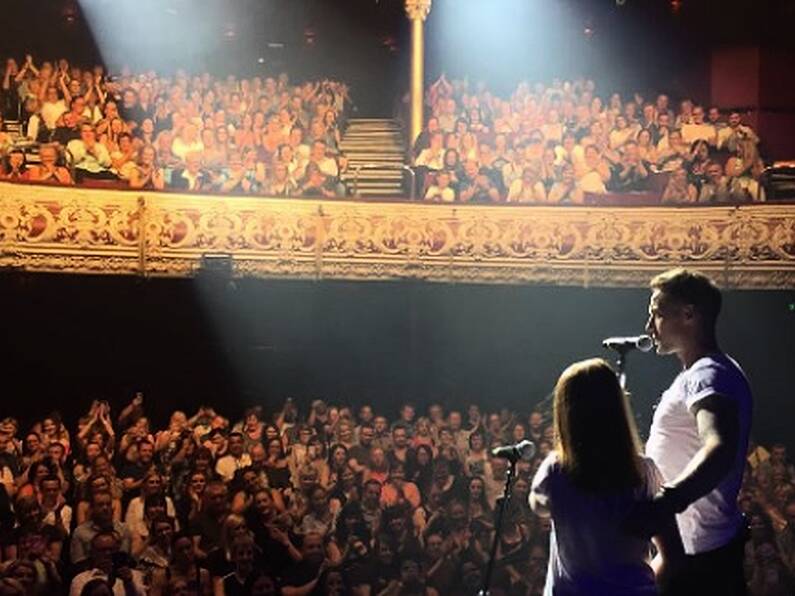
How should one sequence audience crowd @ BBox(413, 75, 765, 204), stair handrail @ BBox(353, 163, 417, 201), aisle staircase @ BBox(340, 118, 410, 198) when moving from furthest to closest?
1. aisle staircase @ BBox(340, 118, 410, 198)
2. stair handrail @ BBox(353, 163, 417, 201)
3. audience crowd @ BBox(413, 75, 765, 204)

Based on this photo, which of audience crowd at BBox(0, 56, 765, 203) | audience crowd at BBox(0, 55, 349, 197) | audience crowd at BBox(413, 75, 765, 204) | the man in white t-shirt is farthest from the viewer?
audience crowd at BBox(413, 75, 765, 204)

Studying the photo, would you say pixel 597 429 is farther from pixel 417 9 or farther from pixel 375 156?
pixel 417 9

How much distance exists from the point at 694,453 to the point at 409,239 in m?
9.11

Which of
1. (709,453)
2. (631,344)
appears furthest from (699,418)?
(631,344)

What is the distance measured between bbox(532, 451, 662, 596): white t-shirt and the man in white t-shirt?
169mm

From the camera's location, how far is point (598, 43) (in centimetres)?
1399

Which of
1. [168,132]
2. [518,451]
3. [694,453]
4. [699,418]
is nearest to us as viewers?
[699,418]

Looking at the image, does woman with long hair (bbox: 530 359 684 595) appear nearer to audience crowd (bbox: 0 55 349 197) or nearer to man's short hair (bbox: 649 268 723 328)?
man's short hair (bbox: 649 268 723 328)

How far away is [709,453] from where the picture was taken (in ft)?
9.82

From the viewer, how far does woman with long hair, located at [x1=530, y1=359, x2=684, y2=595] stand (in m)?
2.91

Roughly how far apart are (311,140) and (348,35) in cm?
212

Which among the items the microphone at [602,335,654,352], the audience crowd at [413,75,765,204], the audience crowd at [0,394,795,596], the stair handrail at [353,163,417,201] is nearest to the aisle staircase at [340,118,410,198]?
the stair handrail at [353,163,417,201]

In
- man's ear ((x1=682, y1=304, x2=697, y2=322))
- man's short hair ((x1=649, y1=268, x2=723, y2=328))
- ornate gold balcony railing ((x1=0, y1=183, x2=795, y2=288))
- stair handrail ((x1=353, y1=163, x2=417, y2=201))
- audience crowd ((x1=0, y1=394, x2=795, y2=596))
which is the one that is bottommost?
audience crowd ((x1=0, y1=394, x2=795, y2=596))

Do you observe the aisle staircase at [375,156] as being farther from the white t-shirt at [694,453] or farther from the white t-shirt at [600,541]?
the white t-shirt at [600,541]
